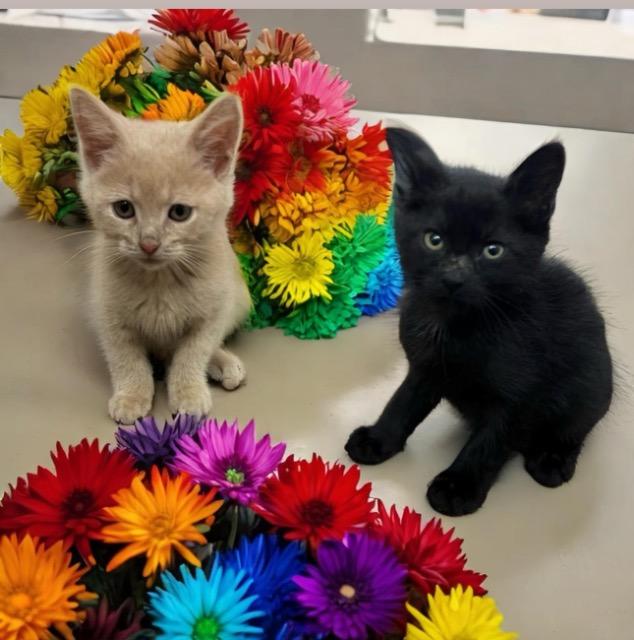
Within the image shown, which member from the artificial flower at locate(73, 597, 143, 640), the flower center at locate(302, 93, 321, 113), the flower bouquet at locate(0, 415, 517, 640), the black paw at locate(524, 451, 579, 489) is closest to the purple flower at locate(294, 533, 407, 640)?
the flower bouquet at locate(0, 415, 517, 640)

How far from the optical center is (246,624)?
1.71 feet

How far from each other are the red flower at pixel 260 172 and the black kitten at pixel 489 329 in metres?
0.34

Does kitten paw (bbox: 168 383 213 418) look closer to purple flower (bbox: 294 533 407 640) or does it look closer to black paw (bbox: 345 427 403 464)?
black paw (bbox: 345 427 403 464)

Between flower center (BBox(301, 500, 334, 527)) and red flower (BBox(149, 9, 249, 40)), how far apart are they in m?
0.96

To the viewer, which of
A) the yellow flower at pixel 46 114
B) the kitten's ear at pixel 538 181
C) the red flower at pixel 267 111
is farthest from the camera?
the yellow flower at pixel 46 114

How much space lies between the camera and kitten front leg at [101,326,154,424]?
3.36 ft

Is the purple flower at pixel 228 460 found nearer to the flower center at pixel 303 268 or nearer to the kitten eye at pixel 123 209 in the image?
the kitten eye at pixel 123 209

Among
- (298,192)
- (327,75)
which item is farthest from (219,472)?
(327,75)

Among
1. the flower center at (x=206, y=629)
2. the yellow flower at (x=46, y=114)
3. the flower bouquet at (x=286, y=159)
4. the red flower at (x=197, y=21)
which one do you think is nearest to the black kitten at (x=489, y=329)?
the flower bouquet at (x=286, y=159)

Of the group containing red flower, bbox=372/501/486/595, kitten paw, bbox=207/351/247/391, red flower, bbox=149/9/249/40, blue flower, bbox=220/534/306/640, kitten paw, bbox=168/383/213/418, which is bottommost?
kitten paw, bbox=207/351/247/391

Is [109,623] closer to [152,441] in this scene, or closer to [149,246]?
[152,441]

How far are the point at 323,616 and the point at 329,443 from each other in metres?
0.48

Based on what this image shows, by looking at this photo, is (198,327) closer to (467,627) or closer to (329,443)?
(329,443)

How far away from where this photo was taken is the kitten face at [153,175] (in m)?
0.92
